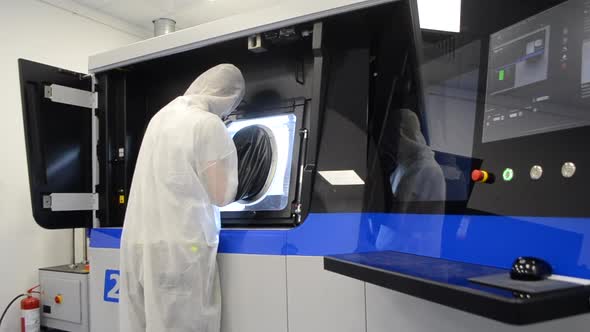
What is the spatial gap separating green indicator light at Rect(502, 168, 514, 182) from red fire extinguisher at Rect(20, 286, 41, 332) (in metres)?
2.71

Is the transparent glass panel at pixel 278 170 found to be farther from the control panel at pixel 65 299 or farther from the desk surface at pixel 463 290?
the control panel at pixel 65 299

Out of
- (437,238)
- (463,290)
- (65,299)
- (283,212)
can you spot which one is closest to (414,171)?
(437,238)

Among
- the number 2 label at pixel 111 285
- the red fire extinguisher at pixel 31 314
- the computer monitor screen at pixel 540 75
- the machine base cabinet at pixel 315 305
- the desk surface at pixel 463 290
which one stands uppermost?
the computer monitor screen at pixel 540 75

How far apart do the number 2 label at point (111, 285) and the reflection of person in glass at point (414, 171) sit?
1307 millimetres

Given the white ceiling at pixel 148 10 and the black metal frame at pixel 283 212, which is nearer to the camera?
the black metal frame at pixel 283 212


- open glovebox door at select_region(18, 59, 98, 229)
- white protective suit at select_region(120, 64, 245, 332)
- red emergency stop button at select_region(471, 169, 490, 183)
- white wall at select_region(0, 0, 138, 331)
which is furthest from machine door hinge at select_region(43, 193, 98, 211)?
red emergency stop button at select_region(471, 169, 490, 183)

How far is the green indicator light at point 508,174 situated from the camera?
95cm

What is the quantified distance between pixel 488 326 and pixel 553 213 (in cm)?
30

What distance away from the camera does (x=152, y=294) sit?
1.45 m

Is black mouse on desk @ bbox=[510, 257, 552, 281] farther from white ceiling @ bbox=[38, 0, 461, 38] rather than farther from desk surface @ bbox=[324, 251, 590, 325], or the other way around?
white ceiling @ bbox=[38, 0, 461, 38]

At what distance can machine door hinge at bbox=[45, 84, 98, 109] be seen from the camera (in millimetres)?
Answer: 1995

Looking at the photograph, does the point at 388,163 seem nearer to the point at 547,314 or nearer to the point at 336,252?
the point at 336,252

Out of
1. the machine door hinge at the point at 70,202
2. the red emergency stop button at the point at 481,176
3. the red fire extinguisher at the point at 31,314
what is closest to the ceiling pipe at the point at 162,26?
the machine door hinge at the point at 70,202

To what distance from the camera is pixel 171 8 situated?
3438mm
